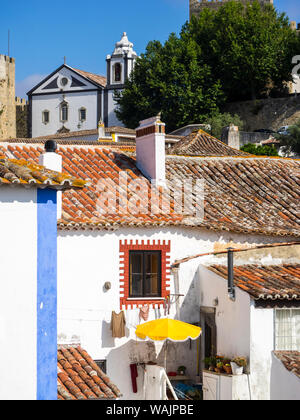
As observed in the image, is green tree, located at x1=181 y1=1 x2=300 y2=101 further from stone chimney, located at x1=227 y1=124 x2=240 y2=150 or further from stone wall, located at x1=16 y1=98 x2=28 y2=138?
stone wall, located at x1=16 y1=98 x2=28 y2=138

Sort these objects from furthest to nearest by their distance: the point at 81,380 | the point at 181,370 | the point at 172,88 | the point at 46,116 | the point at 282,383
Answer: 1. the point at 46,116
2. the point at 172,88
3. the point at 181,370
4. the point at 282,383
5. the point at 81,380

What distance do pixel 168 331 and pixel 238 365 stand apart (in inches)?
75.0

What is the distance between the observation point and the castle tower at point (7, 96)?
7462 centimetres

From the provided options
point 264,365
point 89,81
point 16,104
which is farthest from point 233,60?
point 264,365

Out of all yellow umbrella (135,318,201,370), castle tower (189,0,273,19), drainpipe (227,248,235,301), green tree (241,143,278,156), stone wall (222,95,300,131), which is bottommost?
yellow umbrella (135,318,201,370)

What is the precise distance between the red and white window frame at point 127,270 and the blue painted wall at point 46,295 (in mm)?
6498

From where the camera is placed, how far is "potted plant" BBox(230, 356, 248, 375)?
54.7ft

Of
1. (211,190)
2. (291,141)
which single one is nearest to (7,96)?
(291,141)

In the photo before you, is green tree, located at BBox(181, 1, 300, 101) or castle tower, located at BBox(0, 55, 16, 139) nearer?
green tree, located at BBox(181, 1, 300, 101)

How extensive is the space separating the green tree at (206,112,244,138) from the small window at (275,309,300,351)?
3702 centimetres

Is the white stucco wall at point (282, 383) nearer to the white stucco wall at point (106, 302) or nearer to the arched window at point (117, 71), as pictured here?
the white stucco wall at point (106, 302)

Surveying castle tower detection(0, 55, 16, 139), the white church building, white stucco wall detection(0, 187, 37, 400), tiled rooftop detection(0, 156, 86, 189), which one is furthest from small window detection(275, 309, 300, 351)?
castle tower detection(0, 55, 16, 139)

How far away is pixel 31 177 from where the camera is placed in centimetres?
1184

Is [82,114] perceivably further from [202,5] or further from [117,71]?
[202,5]
